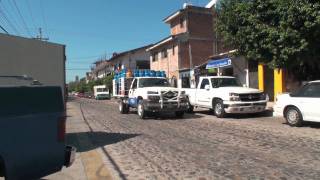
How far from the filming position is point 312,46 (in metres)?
18.8

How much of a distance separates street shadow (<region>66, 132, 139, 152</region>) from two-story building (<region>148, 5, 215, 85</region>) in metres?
31.0

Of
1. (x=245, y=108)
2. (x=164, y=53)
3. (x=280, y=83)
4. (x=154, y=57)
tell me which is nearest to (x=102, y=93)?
(x=154, y=57)

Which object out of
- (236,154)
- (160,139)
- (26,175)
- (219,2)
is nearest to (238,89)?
(219,2)

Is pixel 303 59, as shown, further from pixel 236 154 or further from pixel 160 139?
pixel 236 154

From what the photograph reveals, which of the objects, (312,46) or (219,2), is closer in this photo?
(312,46)

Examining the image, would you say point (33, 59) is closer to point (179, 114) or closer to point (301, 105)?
point (301, 105)

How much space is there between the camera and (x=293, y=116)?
54.0ft

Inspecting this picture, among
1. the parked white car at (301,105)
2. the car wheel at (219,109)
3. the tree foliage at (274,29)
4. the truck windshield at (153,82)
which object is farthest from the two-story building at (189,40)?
the parked white car at (301,105)

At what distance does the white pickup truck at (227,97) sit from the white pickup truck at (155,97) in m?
1.38

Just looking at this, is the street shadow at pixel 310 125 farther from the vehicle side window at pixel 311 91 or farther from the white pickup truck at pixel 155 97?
the white pickup truck at pixel 155 97

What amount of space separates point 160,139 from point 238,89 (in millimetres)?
8258

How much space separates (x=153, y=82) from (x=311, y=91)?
9.34 m

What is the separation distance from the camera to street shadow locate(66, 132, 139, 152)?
13.0 m

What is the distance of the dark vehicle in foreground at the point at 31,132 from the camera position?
6.23m
